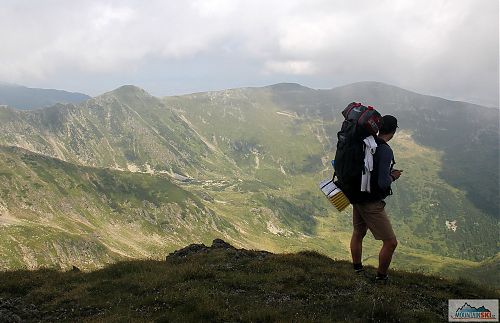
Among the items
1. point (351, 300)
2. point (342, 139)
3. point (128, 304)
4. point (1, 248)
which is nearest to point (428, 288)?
point (351, 300)

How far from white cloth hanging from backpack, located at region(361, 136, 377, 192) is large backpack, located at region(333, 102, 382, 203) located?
128mm

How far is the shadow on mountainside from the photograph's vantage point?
11312 mm

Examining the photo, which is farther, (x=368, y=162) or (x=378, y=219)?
(x=378, y=219)

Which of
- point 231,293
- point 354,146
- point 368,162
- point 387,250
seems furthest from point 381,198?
point 231,293

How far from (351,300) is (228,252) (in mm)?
10217

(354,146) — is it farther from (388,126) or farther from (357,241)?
(357,241)

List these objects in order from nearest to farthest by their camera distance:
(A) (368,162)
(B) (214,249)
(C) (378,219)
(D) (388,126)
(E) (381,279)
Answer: (A) (368,162) → (C) (378,219) → (D) (388,126) → (E) (381,279) → (B) (214,249)

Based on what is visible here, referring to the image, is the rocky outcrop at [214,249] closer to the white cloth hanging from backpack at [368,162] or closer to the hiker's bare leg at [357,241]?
the hiker's bare leg at [357,241]

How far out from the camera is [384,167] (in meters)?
12.0

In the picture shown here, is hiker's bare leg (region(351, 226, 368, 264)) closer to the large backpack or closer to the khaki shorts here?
the khaki shorts

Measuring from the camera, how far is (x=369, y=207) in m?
12.7

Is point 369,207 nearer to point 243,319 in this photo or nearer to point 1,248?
point 243,319

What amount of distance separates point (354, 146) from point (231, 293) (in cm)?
668

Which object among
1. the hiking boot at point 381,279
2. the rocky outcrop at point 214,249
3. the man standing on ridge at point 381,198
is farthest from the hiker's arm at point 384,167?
the rocky outcrop at point 214,249
